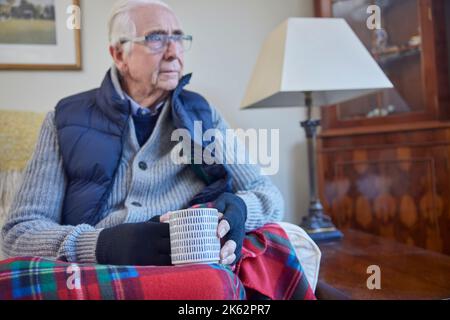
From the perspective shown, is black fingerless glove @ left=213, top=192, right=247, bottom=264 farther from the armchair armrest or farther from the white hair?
the white hair

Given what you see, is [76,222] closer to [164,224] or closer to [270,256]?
[164,224]

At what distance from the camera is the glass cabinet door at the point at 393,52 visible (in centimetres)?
122

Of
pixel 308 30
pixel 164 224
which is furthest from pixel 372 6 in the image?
pixel 164 224

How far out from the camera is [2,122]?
990mm

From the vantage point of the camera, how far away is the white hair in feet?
2.54

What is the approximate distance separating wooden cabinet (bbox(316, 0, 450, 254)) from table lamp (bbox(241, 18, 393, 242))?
239 millimetres

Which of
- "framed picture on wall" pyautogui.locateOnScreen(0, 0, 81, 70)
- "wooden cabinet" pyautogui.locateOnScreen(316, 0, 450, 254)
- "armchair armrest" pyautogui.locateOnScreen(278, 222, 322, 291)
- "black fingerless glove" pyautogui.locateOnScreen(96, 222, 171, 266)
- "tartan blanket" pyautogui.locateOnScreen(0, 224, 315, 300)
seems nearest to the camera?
"tartan blanket" pyautogui.locateOnScreen(0, 224, 315, 300)

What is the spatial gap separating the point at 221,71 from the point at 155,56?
520 millimetres

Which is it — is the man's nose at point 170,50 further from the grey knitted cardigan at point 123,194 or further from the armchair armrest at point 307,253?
the armchair armrest at point 307,253

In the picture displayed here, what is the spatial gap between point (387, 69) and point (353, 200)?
42 centimetres

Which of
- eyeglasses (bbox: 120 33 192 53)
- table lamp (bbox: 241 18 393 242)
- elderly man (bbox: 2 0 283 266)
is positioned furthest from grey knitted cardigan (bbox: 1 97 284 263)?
table lamp (bbox: 241 18 393 242)

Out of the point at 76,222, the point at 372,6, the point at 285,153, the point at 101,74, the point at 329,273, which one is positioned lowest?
the point at 329,273

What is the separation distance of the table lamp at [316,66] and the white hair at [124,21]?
1.13 ft
